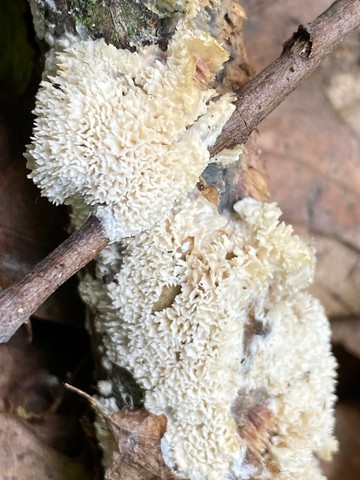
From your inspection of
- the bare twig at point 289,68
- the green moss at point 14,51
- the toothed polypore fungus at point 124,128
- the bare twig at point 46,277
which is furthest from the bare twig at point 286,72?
the green moss at point 14,51

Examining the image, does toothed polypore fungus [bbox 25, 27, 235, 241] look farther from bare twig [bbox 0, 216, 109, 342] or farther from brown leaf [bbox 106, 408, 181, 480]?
brown leaf [bbox 106, 408, 181, 480]

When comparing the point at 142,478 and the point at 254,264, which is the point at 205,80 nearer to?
the point at 254,264

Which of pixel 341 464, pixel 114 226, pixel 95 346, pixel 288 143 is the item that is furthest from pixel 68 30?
pixel 341 464

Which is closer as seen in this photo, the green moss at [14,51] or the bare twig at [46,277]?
the bare twig at [46,277]

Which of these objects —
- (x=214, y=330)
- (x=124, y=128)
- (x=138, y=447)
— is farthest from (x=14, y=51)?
(x=138, y=447)

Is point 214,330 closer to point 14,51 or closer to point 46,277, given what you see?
point 46,277

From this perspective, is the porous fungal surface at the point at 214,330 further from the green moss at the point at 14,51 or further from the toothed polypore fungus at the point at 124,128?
the green moss at the point at 14,51
